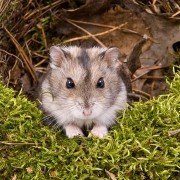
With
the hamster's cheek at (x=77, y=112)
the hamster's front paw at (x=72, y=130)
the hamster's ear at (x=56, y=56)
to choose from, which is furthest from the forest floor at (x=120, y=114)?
the hamster's ear at (x=56, y=56)

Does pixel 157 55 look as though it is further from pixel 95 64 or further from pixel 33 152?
pixel 33 152

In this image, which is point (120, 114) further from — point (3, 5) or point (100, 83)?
point (3, 5)

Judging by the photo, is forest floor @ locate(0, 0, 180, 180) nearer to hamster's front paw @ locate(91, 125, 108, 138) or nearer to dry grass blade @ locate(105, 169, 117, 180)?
dry grass blade @ locate(105, 169, 117, 180)

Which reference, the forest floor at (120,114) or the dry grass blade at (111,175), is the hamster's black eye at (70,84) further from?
the dry grass blade at (111,175)

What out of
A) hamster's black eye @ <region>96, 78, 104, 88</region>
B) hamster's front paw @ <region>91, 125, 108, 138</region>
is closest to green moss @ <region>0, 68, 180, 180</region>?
hamster's front paw @ <region>91, 125, 108, 138</region>

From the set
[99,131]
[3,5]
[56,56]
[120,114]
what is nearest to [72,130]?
[99,131]

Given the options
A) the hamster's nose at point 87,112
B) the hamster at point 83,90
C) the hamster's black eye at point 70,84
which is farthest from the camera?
the hamster's black eye at point 70,84

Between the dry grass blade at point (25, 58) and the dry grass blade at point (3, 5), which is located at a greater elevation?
the dry grass blade at point (3, 5)
